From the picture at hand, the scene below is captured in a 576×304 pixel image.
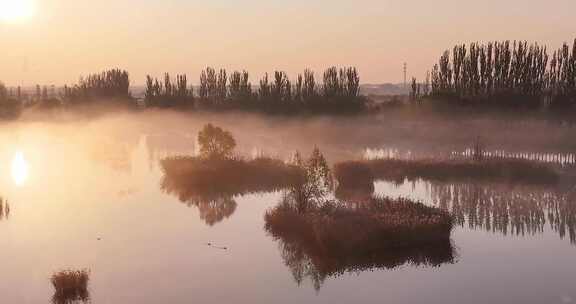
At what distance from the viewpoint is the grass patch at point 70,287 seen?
19219 mm

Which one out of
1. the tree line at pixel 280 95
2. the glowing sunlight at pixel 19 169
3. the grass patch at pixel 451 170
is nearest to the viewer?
the grass patch at pixel 451 170

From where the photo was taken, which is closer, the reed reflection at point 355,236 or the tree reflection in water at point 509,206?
the reed reflection at point 355,236

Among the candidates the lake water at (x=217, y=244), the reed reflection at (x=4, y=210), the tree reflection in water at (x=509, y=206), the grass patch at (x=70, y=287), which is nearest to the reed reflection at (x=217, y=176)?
the lake water at (x=217, y=244)

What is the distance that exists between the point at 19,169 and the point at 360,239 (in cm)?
3585

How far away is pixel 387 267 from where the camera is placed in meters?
22.8

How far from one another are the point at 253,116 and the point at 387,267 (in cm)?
7283

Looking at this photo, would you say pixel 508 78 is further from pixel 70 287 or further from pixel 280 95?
pixel 70 287

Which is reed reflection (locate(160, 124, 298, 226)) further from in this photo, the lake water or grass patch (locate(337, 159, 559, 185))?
grass patch (locate(337, 159, 559, 185))

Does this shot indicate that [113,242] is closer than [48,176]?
Yes

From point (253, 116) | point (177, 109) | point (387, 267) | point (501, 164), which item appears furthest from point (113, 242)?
point (177, 109)

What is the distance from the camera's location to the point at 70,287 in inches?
775

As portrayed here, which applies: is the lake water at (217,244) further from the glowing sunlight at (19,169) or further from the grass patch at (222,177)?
the grass patch at (222,177)

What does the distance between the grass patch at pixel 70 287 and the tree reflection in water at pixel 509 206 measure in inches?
698

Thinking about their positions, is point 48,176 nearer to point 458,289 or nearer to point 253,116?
point 458,289
